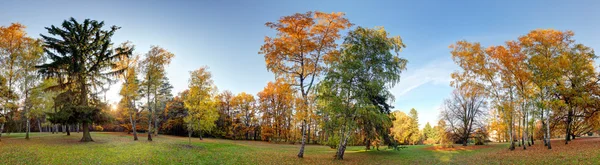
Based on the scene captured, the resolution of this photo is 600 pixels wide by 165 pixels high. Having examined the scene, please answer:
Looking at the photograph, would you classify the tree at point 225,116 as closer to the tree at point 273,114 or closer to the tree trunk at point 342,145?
the tree at point 273,114

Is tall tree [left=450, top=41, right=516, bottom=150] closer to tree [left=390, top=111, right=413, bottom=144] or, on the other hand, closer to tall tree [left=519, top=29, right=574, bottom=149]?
tall tree [left=519, top=29, right=574, bottom=149]

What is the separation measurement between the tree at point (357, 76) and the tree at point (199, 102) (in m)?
15.3

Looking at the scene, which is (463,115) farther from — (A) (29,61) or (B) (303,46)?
(A) (29,61)

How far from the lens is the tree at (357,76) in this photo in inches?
784

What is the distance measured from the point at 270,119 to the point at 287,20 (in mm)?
39770

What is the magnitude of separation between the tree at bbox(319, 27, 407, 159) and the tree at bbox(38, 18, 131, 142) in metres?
23.8

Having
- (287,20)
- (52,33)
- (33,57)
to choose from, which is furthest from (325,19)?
(33,57)

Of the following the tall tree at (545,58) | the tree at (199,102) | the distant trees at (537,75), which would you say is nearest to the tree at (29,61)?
the tree at (199,102)

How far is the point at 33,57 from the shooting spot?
1076 inches

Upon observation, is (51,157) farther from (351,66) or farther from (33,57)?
(351,66)

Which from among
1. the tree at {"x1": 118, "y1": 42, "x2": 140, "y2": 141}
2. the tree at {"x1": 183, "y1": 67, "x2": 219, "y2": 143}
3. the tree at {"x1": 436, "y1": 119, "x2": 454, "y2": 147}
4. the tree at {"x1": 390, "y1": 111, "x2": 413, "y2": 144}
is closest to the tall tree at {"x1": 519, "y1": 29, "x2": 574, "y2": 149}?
the tree at {"x1": 436, "y1": 119, "x2": 454, "y2": 147}

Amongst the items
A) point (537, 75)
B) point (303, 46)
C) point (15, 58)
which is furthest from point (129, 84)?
point (537, 75)

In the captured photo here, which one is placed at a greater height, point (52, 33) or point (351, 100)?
point (52, 33)

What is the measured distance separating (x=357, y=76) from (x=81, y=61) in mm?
27308
